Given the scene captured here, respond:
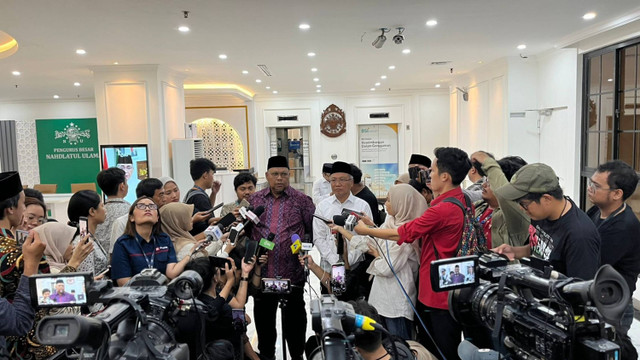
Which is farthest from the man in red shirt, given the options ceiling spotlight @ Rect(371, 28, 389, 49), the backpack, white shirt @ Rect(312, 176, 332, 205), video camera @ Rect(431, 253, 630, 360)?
ceiling spotlight @ Rect(371, 28, 389, 49)

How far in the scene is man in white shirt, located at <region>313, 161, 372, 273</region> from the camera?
2.80 metres

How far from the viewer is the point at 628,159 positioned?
17.8 feet

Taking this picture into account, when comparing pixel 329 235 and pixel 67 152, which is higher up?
pixel 67 152

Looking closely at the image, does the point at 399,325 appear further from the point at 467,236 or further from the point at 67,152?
the point at 67,152

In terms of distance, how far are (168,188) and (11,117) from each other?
11.5m

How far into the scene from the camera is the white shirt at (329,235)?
9.14ft

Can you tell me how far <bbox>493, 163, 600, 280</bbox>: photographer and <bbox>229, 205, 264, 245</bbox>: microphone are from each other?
1.43 m

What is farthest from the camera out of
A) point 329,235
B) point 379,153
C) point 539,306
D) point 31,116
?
point 379,153

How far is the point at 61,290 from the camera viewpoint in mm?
1301

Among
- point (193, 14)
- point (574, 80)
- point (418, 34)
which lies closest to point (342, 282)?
point (193, 14)

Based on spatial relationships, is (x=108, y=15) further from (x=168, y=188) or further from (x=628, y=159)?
(x=628, y=159)

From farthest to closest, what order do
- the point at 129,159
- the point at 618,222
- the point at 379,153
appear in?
the point at 379,153 → the point at 129,159 → the point at 618,222

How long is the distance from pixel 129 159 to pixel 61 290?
21.5 feet

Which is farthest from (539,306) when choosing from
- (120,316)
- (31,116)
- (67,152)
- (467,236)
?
(31,116)
